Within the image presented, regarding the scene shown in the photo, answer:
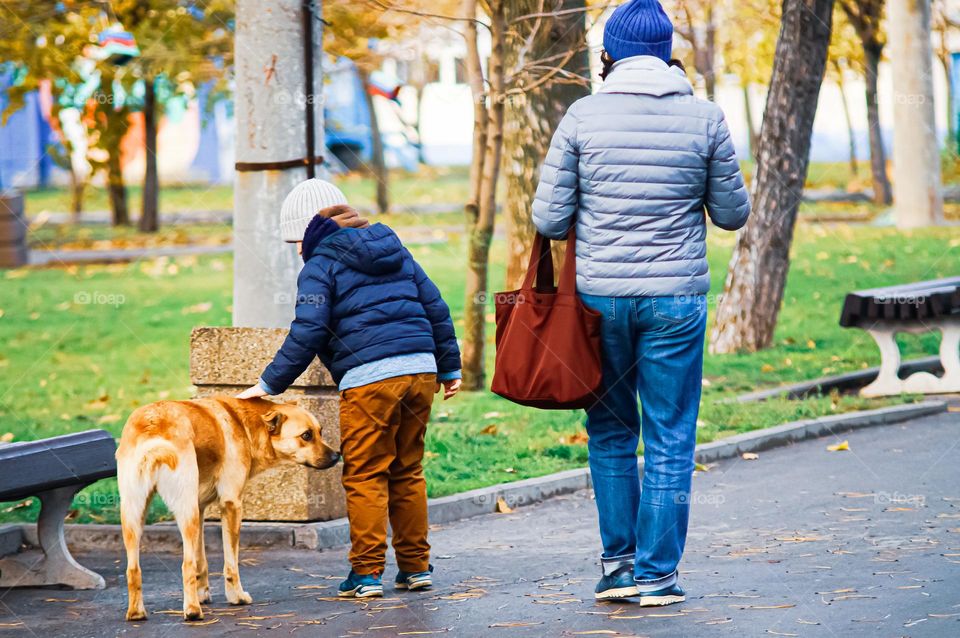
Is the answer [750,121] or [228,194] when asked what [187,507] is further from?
[750,121]

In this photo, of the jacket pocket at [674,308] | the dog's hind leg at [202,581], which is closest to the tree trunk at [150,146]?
the dog's hind leg at [202,581]

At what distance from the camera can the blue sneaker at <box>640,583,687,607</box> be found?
17.0 feet

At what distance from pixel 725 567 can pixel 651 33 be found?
228cm

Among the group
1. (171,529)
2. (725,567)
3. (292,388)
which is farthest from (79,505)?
(725,567)

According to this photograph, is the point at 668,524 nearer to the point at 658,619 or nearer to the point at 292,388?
the point at 658,619

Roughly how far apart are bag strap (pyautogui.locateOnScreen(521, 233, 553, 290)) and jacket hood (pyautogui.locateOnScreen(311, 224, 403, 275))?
24.9 inches

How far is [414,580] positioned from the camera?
5.75m

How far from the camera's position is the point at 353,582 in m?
5.64

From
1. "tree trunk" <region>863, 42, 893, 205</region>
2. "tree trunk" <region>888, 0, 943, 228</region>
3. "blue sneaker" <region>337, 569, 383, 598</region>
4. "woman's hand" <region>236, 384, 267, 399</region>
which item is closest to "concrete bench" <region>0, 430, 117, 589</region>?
"woman's hand" <region>236, 384, 267, 399</region>

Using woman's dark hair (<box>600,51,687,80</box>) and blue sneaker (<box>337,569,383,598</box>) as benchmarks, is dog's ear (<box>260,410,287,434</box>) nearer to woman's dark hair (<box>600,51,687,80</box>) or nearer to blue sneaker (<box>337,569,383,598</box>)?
blue sneaker (<box>337,569,383,598</box>)

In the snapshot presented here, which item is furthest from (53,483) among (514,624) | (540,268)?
(540,268)

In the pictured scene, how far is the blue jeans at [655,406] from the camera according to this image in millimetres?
5102

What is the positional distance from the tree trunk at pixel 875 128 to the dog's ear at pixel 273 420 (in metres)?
21.1

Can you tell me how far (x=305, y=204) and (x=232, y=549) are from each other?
1455 mm
